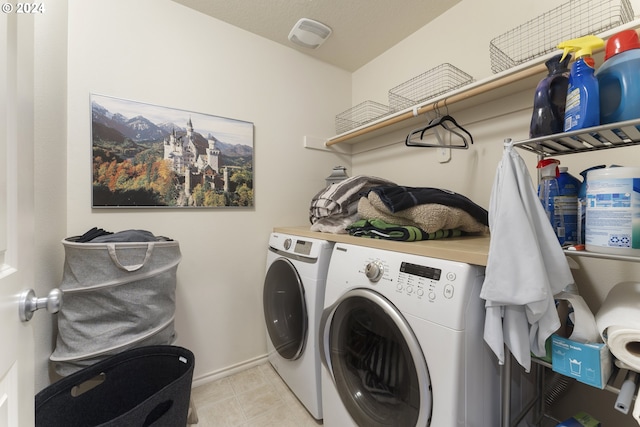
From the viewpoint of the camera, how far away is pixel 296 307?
147 cm

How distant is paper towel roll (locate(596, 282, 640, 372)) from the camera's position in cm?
58

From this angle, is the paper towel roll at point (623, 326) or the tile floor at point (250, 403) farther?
the tile floor at point (250, 403)

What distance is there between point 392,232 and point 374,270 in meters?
0.19

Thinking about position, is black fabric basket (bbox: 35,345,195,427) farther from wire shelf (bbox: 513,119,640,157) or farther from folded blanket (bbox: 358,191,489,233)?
wire shelf (bbox: 513,119,640,157)

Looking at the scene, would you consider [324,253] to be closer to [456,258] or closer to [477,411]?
[456,258]

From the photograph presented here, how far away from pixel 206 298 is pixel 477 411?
1.46 metres

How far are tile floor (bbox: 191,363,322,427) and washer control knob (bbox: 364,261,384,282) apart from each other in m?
0.94

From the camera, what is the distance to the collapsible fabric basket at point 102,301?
39.7 inches

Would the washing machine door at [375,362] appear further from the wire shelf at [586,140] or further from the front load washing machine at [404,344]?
the wire shelf at [586,140]

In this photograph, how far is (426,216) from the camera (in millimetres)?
1045

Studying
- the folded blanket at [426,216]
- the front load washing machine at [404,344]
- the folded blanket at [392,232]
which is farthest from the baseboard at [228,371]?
the folded blanket at [426,216]

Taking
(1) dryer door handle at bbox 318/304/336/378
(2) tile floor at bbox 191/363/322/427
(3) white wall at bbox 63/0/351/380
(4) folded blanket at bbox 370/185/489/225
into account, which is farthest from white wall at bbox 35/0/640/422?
(1) dryer door handle at bbox 318/304/336/378

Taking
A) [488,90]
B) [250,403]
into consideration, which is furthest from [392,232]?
[250,403]

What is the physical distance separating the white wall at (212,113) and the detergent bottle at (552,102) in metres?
1.50
